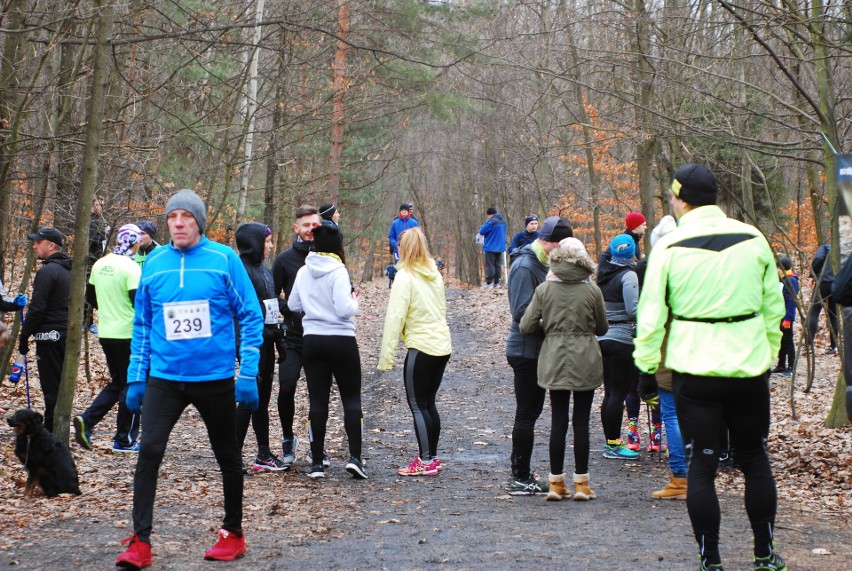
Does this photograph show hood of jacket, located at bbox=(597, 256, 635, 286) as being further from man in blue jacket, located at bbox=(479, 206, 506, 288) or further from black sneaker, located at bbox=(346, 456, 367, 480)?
man in blue jacket, located at bbox=(479, 206, 506, 288)

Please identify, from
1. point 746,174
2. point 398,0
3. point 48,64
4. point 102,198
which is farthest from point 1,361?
point 398,0

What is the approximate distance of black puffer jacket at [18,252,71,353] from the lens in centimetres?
948

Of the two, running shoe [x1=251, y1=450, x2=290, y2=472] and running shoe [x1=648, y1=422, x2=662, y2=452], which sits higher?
running shoe [x1=648, y1=422, x2=662, y2=452]

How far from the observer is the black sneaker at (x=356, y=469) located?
834 cm

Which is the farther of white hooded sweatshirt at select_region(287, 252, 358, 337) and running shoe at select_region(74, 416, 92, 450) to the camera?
running shoe at select_region(74, 416, 92, 450)

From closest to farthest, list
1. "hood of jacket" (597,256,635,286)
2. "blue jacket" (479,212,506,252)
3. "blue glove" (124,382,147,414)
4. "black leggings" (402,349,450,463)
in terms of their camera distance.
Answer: "blue glove" (124,382,147,414) < "black leggings" (402,349,450,463) < "hood of jacket" (597,256,635,286) < "blue jacket" (479,212,506,252)

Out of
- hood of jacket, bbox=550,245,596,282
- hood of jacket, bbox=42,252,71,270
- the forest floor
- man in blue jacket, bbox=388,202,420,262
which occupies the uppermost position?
man in blue jacket, bbox=388,202,420,262

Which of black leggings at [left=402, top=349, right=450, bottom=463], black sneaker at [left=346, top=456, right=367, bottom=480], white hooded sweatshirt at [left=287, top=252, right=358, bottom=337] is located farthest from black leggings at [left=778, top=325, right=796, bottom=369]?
white hooded sweatshirt at [left=287, top=252, right=358, bottom=337]

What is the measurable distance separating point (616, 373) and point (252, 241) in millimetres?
3652

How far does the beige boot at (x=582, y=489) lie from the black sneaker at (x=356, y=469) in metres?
1.98

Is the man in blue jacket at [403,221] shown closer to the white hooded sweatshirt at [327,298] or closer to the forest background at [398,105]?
the forest background at [398,105]

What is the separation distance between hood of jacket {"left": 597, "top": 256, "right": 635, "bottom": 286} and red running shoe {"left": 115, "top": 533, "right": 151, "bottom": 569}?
531 centimetres

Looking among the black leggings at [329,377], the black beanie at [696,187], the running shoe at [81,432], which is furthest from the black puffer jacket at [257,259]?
the black beanie at [696,187]

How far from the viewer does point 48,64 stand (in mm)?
13961
